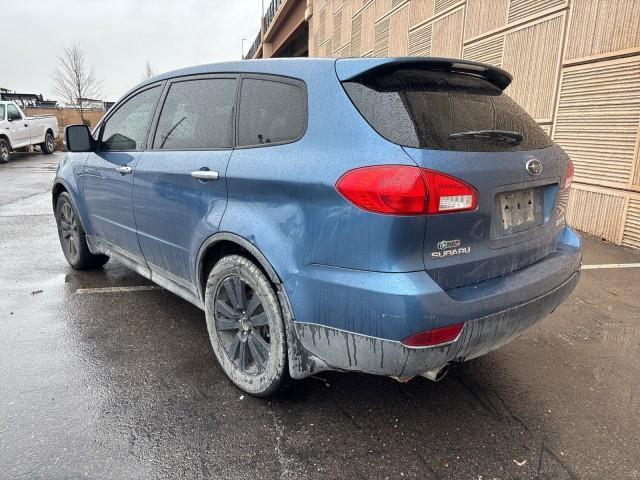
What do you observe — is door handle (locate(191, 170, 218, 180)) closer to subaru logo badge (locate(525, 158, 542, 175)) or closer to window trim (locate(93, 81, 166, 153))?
window trim (locate(93, 81, 166, 153))

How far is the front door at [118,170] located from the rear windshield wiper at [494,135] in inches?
87.9

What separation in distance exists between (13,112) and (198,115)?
679 inches

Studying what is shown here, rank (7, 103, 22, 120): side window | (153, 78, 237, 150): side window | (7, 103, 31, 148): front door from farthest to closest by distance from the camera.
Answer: (7, 103, 31, 148): front door → (7, 103, 22, 120): side window → (153, 78, 237, 150): side window

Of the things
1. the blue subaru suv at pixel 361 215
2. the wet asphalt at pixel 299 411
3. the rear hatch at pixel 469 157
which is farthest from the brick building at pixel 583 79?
the rear hatch at pixel 469 157

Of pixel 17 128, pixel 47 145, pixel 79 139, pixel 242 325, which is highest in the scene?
pixel 79 139

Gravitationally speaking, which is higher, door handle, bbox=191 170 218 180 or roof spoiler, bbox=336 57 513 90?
roof spoiler, bbox=336 57 513 90

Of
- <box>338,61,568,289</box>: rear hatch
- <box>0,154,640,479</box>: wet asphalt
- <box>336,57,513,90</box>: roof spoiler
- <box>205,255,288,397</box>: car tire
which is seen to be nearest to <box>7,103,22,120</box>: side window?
<box>0,154,640,479</box>: wet asphalt

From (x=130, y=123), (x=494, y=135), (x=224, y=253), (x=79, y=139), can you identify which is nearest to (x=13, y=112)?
(x=79, y=139)

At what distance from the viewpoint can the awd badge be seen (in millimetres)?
1941

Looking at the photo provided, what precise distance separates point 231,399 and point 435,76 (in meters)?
1.99

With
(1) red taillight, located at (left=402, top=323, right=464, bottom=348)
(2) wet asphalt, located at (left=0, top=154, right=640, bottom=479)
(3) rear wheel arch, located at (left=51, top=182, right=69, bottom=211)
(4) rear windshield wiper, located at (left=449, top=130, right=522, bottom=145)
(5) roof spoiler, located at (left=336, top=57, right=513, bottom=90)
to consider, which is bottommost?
(2) wet asphalt, located at (left=0, top=154, right=640, bottom=479)

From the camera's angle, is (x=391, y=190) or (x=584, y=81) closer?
(x=391, y=190)

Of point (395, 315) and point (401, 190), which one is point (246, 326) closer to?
point (395, 315)

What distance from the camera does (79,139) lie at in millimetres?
3848
